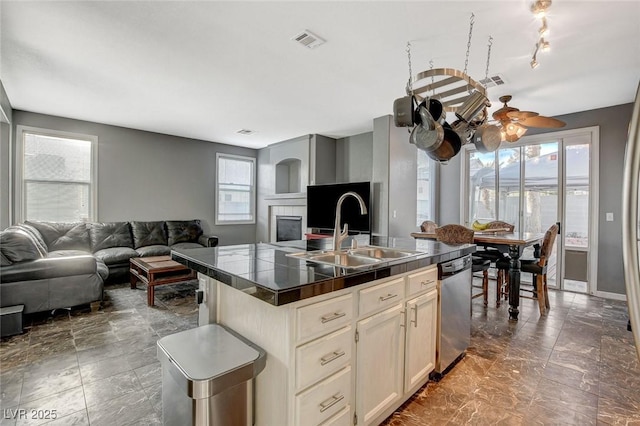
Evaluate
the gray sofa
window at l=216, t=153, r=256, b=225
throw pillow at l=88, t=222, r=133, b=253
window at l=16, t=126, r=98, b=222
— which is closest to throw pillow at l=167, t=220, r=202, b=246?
the gray sofa

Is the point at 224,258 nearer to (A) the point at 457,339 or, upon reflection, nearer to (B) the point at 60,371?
(B) the point at 60,371

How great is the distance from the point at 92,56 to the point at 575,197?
20.8 feet

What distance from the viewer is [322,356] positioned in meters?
1.33

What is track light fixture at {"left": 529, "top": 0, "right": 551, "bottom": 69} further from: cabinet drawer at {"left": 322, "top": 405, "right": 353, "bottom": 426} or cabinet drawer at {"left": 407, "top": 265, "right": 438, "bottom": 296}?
cabinet drawer at {"left": 322, "top": 405, "right": 353, "bottom": 426}

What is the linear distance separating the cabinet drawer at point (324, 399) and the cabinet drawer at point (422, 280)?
0.64m

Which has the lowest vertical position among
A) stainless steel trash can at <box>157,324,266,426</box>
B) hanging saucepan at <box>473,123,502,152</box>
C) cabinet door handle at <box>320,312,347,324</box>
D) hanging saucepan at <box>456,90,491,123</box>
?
stainless steel trash can at <box>157,324,266,426</box>

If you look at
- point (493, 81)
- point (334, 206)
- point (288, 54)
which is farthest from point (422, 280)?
point (334, 206)

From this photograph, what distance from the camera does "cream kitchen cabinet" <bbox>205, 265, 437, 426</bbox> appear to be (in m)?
1.25

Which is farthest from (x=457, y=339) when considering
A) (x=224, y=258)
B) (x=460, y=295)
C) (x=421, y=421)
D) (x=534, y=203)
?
(x=534, y=203)

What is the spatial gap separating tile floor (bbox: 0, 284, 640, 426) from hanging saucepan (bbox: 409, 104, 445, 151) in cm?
168

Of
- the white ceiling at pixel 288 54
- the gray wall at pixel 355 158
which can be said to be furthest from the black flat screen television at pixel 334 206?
the white ceiling at pixel 288 54

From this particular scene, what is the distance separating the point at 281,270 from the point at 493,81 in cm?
339

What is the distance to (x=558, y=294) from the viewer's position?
436 cm

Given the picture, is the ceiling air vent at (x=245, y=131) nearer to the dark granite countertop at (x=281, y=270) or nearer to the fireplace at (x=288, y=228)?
the fireplace at (x=288, y=228)
